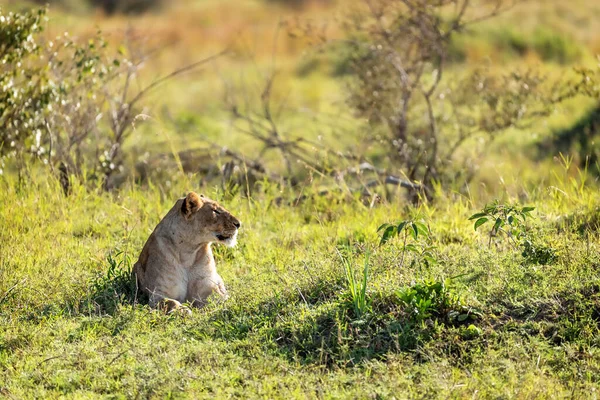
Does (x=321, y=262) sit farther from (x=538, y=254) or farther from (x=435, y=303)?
(x=538, y=254)

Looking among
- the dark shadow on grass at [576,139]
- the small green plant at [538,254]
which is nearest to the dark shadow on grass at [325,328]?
the small green plant at [538,254]

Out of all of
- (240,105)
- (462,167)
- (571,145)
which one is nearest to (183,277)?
(462,167)

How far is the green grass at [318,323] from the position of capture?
549 centimetres

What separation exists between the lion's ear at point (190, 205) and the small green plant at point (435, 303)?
1666 millimetres

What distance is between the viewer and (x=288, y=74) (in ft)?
64.2

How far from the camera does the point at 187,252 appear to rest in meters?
6.92

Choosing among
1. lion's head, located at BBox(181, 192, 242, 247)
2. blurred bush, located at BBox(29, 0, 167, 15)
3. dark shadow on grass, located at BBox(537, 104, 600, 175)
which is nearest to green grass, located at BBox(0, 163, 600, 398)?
lion's head, located at BBox(181, 192, 242, 247)

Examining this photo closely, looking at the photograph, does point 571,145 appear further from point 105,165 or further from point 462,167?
point 105,165

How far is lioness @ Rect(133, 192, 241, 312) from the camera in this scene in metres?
6.86

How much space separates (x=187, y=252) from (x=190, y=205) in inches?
13.4

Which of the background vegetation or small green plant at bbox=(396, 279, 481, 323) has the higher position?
small green plant at bbox=(396, 279, 481, 323)

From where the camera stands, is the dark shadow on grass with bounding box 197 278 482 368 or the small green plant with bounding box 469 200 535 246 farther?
the small green plant with bounding box 469 200 535 246

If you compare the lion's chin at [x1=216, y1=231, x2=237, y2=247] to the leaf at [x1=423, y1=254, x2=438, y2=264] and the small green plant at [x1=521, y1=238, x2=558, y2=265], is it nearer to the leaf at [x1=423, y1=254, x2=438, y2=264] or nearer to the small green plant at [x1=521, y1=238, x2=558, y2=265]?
the leaf at [x1=423, y1=254, x2=438, y2=264]

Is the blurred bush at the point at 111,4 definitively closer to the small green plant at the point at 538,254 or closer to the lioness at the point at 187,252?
the lioness at the point at 187,252
